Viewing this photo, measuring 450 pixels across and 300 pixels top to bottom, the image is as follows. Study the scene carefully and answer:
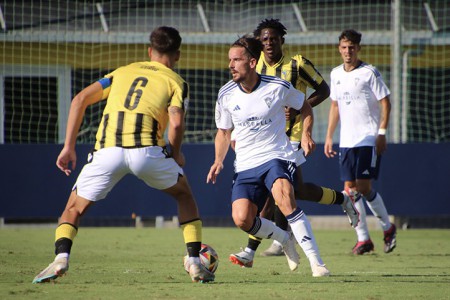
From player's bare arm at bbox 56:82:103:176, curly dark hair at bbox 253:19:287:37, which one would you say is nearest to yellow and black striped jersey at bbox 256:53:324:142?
curly dark hair at bbox 253:19:287:37

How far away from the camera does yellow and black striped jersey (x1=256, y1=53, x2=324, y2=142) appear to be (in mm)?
9656

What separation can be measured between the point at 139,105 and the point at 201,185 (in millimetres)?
7707

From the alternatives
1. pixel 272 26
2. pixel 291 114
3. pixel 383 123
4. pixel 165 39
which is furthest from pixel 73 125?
pixel 383 123

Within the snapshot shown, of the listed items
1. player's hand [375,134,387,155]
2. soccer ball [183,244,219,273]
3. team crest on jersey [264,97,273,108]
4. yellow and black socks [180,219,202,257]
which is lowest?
soccer ball [183,244,219,273]

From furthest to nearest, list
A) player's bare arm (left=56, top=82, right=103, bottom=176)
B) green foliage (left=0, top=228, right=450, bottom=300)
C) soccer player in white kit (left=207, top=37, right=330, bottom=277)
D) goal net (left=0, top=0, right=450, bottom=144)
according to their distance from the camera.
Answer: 1. goal net (left=0, top=0, right=450, bottom=144)
2. soccer player in white kit (left=207, top=37, right=330, bottom=277)
3. player's bare arm (left=56, top=82, right=103, bottom=176)
4. green foliage (left=0, top=228, right=450, bottom=300)

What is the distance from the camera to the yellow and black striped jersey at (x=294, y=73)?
31.7ft

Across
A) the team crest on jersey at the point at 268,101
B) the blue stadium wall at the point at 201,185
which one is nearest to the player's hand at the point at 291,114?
the team crest on jersey at the point at 268,101

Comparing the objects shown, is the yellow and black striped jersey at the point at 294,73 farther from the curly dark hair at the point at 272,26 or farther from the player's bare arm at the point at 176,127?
the player's bare arm at the point at 176,127

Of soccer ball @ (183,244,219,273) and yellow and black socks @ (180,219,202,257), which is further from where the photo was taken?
soccer ball @ (183,244,219,273)

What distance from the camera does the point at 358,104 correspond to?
37.1 ft

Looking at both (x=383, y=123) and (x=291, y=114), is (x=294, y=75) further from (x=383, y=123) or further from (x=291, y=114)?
(x=383, y=123)

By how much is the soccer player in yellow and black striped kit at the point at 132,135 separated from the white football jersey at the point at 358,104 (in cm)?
424

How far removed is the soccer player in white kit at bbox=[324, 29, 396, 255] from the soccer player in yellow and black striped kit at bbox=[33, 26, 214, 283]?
420 centimetres

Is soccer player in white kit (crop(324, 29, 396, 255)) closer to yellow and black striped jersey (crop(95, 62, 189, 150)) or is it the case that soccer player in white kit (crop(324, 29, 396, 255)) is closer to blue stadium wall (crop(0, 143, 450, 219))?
blue stadium wall (crop(0, 143, 450, 219))
